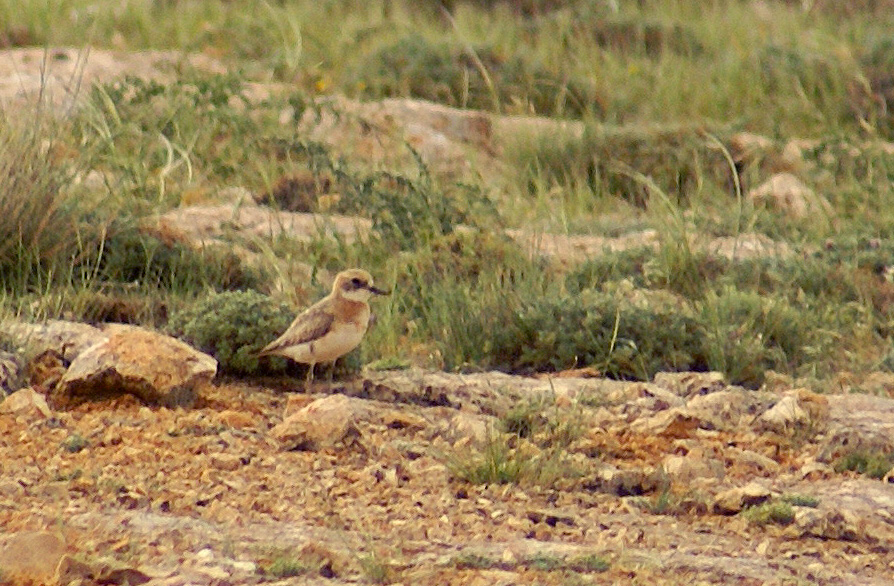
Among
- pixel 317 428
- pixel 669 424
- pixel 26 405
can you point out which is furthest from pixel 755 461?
pixel 26 405

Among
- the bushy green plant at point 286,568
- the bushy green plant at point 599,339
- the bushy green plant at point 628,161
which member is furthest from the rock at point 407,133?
the bushy green plant at point 286,568

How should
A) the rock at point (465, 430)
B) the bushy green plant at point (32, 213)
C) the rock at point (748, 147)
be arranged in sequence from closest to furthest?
the rock at point (465, 430) → the bushy green plant at point (32, 213) → the rock at point (748, 147)

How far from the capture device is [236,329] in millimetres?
6723

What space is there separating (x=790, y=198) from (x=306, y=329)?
4810 millimetres

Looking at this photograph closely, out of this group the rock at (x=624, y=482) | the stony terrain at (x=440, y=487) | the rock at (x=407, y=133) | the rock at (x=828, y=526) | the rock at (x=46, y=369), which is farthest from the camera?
→ the rock at (x=407, y=133)

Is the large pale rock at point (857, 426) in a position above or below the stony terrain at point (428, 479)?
below

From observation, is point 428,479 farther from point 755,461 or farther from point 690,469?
point 755,461

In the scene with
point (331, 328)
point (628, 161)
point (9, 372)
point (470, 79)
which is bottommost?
point (628, 161)

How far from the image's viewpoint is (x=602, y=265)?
8.72 meters

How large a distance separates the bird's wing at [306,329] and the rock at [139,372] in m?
0.32

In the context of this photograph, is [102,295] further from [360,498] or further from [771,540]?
[771,540]

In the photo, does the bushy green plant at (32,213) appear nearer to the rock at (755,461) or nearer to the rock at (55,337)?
the rock at (55,337)

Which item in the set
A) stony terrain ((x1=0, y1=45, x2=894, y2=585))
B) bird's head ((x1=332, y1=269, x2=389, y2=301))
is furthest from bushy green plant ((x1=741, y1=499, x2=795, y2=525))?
bird's head ((x1=332, y1=269, x2=389, y2=301))

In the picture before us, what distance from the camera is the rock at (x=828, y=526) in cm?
538
